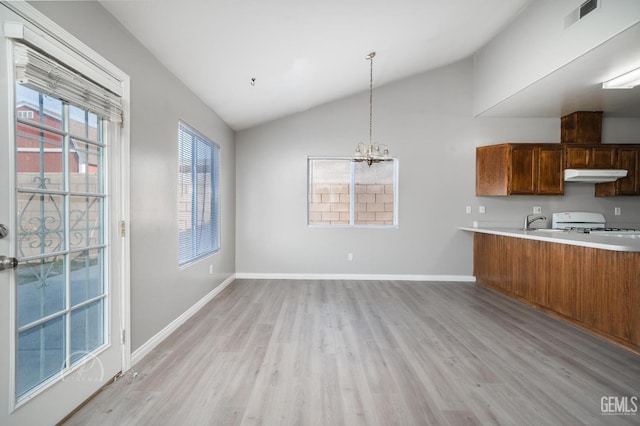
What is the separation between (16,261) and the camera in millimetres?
1448

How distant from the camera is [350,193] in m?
5.49

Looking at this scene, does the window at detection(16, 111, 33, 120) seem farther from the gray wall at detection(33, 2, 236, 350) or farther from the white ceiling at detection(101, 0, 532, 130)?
the white ceiling at detection(101, 0, 532, 130)

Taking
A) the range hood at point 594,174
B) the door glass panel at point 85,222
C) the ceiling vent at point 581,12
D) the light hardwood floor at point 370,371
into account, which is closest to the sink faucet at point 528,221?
the range hood at point 594,174

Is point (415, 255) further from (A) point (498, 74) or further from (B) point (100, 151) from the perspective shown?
(B) point (100, 151)

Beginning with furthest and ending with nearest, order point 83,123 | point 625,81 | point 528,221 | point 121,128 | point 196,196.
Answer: point 528,221 → point 196,196 → point 625,81 → point 121,128 → point 83,123

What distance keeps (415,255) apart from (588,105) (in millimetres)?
3348

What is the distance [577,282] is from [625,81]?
2312 mm

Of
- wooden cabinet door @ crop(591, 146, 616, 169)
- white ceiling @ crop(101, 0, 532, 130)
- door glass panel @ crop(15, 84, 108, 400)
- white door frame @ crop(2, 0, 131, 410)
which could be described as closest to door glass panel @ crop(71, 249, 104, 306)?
door glass panel @ crop(15, 84, 108, 400)

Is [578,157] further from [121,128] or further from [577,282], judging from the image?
[121,128]

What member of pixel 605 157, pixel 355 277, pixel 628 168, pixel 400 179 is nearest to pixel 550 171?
pixel 605 157

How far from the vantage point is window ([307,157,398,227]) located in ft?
17.9

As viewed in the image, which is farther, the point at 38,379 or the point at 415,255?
the point at 415,255

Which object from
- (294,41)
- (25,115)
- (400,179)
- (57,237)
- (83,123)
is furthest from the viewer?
(400,179)

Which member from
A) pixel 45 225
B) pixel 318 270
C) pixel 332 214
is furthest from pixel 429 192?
pixel 45 225
